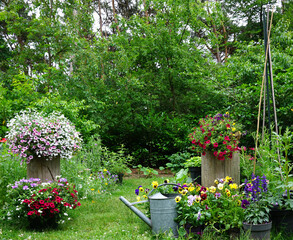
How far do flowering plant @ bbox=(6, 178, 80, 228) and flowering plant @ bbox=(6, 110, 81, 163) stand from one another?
41 cm

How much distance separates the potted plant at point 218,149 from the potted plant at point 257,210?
83cm

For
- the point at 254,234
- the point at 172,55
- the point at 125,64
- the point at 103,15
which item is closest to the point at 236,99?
the point at 172,55

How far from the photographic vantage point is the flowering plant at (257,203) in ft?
8.21

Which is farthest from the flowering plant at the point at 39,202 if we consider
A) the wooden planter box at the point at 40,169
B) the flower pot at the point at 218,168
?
the flower pot at the point at 218,168

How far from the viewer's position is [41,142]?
11.5ft

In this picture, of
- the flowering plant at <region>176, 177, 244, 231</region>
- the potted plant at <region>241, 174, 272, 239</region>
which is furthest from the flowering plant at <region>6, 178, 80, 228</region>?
the potted plant at <region>241, 174, 272, 239</region>

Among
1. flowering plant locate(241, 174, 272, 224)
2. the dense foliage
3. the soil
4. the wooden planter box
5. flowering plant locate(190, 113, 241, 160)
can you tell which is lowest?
the soil

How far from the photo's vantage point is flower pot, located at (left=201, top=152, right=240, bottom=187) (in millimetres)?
3609

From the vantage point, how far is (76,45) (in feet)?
24.8

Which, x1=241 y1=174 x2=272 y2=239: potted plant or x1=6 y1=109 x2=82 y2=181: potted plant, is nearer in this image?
x1=241 y1=174 x2=272 y2=239: potted plant

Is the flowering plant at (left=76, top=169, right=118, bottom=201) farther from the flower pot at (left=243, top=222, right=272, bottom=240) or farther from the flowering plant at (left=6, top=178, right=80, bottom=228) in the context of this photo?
the flower pot at (left=243, top=222, right=272, bottom=240)

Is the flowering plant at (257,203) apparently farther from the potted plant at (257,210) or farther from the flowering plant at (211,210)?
the flowering plant at (211,210)

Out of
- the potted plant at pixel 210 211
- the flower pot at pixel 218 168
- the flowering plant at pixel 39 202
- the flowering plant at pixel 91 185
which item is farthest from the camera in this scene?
the flowering plant at pixel 91 185

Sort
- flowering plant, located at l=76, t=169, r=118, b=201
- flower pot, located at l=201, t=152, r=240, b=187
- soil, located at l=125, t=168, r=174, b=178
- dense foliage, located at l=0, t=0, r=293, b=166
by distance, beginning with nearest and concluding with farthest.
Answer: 1. flower pot, located at l=201, t=152, r=240, b=187
2. flowering plant, located at l=76, t=169, r=118, b=201
3. dense foliage, located at l=0, t=0, r=293, b=166
4. soil, located at l=125, t=168, r=174, b=178
